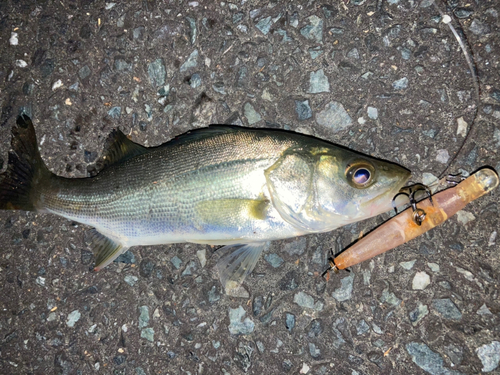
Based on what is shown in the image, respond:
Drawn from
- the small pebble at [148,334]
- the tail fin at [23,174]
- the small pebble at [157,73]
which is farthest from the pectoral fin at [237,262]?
the tail fin at [23,174]

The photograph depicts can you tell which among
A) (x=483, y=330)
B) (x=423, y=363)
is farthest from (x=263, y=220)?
(x=483, y=330)

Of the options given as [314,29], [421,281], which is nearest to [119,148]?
[314,29]

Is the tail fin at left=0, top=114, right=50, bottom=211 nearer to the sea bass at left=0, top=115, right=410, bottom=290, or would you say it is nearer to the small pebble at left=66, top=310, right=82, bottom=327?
the sea bass at left=0, top=115, right=410, bottom=290

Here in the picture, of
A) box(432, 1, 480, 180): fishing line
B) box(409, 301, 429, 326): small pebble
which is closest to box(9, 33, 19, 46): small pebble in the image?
box(432, 1, 480, 180): fishing line

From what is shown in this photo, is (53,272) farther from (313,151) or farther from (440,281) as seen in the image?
(440,281)

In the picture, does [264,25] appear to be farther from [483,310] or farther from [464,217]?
[483,310]

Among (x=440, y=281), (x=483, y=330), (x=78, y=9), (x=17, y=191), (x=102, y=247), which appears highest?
(x=78, y=9)
